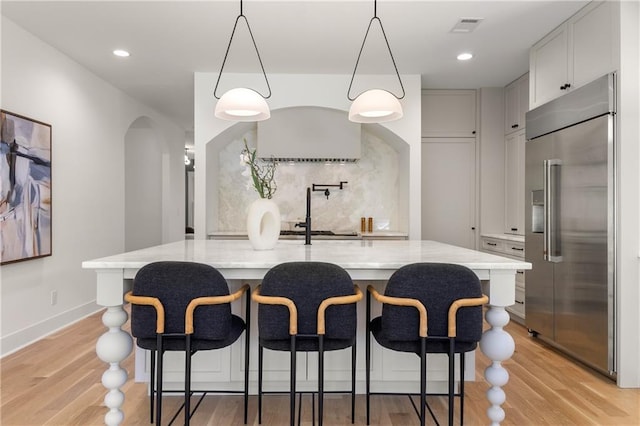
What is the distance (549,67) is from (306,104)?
237 cm

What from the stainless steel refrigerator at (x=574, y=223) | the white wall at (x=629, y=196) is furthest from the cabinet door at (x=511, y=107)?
the white wall at (x=629, y=196)

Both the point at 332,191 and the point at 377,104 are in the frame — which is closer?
the point at 377,104

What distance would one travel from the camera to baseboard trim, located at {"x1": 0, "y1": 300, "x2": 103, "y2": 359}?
3.42m

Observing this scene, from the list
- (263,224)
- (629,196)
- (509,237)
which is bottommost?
(509,237)

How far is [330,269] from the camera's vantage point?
1893 mm

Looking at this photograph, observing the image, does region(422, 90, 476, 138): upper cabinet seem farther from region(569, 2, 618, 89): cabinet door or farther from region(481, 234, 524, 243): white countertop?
region(569, 2, 618, 89): cabinet door

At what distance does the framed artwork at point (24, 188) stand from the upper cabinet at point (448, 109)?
4.11 m

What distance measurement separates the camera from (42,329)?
3.85 m

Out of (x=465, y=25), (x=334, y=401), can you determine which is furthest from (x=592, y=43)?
(x=334, y=401)

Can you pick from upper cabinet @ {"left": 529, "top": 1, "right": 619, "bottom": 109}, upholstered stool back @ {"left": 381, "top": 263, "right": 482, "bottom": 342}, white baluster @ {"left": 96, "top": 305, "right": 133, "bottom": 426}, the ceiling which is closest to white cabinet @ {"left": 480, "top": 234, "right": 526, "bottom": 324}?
upper cabinet @ {"left": 529, "top": 1, "right": 619, "bottom": 109}

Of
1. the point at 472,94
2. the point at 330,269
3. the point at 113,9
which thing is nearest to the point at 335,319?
the point at 330,269

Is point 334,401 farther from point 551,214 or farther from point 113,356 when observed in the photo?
point 551,214

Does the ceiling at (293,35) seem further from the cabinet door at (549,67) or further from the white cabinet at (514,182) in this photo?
the white cabinet at (514,182)

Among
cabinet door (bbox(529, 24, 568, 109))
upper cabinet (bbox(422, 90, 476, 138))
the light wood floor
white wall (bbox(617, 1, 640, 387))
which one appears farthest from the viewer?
upper cabinet (bbox(422, 90, 476, 138))
